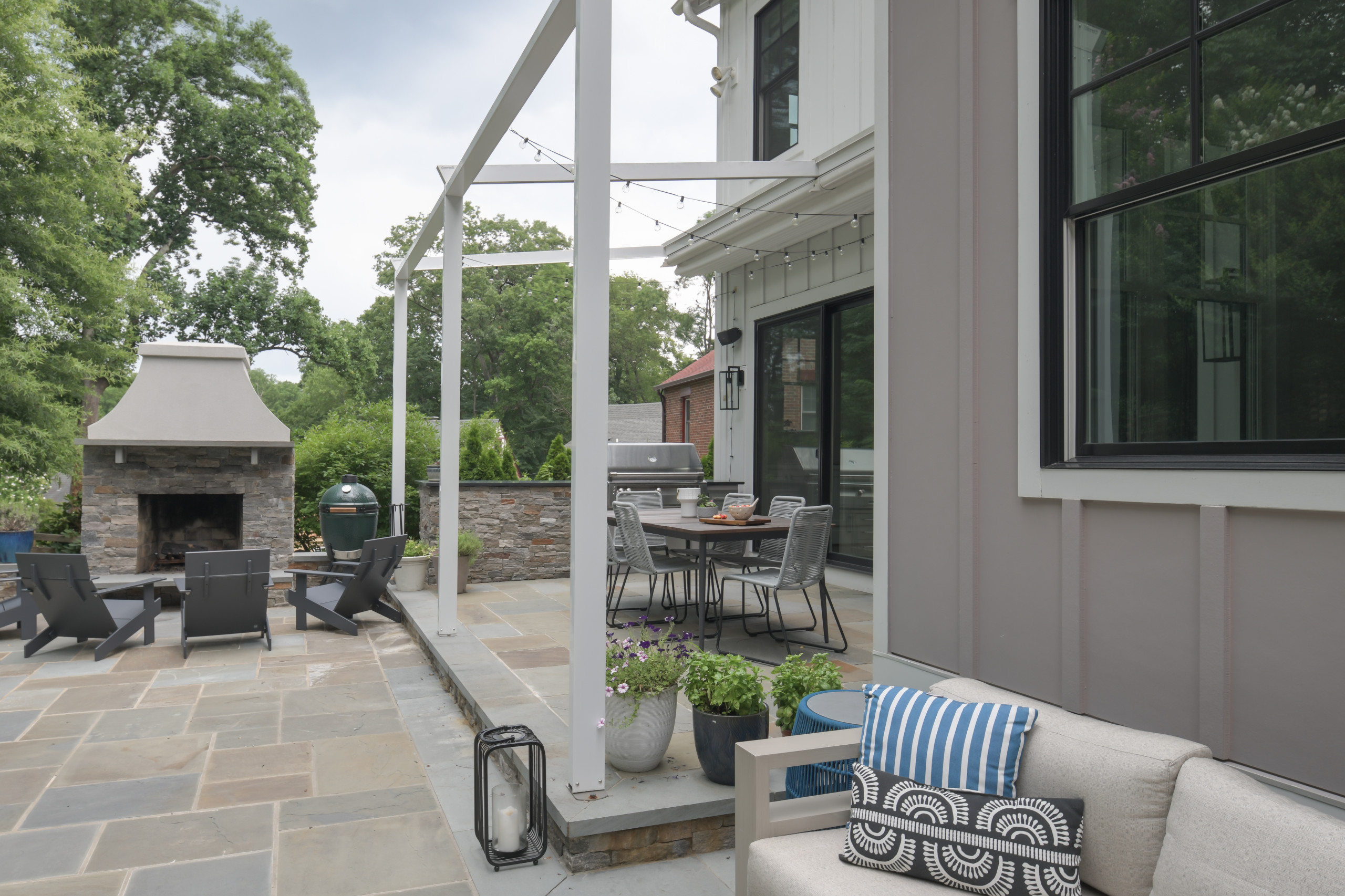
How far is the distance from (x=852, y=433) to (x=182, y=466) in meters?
6.36

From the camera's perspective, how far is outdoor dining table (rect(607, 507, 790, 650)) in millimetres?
4910

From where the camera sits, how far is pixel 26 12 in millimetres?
9844

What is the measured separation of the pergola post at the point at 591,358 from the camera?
281 centimetres

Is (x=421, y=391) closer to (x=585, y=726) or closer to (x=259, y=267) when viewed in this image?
(x=259, y=267)

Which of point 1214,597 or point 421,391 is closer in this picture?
point 1214,597

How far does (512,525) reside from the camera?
823 cm

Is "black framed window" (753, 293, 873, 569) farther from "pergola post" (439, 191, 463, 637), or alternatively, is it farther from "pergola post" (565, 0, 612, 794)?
"pergola post" (565, 0, 612, 794)

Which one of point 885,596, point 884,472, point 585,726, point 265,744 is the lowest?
point 265,744

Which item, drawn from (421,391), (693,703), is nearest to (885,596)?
(693,703)

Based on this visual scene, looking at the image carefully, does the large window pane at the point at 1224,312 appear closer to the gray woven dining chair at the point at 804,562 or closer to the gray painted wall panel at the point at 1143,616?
the gray painted wall panel at the point at 1143,616

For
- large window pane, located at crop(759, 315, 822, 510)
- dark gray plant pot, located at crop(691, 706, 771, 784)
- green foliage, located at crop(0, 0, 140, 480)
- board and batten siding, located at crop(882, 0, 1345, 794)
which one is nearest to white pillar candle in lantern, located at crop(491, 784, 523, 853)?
dark gray plant pot, located at crop(691, 706, 771, 784)

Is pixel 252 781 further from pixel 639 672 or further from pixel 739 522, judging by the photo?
pixel 739 522

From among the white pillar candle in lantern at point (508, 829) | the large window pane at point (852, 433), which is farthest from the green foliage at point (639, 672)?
the large window pane at point (852, 433)

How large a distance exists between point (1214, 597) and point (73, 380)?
42.8ft
